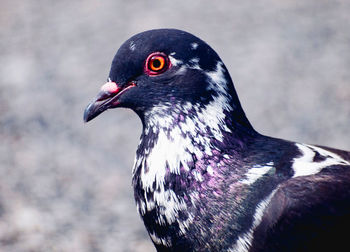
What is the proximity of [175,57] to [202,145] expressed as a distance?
1.63ft

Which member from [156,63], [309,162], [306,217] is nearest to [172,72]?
[156,63]

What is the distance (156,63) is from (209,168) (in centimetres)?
64

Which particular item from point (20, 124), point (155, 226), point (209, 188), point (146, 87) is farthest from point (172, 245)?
point (20, 124)

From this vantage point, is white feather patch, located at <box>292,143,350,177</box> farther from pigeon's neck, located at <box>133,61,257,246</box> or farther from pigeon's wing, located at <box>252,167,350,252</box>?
pigeon's neck, located at <box>133,61,257,246</box>

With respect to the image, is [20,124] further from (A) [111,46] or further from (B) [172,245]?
(B) [172,245]

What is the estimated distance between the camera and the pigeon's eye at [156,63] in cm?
317

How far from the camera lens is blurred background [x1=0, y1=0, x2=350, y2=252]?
5.63 metres

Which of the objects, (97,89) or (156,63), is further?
(97,89)

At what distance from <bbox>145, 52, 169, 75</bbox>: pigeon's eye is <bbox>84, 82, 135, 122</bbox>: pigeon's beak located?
0.50ft

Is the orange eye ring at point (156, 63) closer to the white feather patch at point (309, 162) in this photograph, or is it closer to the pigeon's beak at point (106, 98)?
the pigeon's beak at point (106, 98)

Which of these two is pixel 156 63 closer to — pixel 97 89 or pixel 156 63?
pixel 156 63

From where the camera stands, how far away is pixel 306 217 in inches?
114

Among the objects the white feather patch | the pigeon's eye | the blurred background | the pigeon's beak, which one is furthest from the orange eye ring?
the blurred background

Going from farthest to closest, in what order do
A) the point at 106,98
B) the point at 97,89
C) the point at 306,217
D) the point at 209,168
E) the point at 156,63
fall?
the point at 97,89 < the point at 106,98 < the point at 156,63 < the point at 209,168 < the point at 306,217
